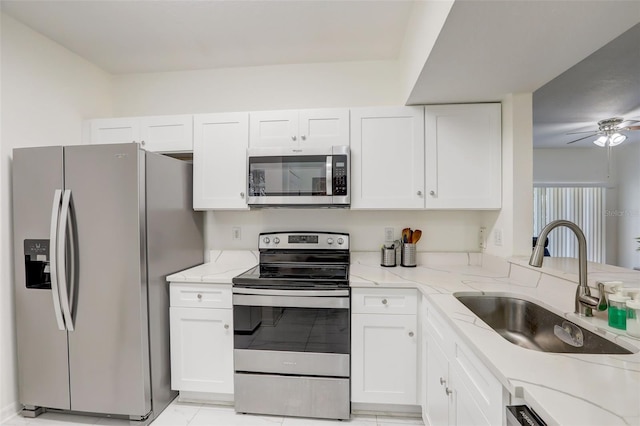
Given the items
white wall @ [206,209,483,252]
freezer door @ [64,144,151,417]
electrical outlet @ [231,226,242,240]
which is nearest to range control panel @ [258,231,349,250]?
white wall @ [206,209,483,252]

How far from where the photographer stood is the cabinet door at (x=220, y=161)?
2178mm

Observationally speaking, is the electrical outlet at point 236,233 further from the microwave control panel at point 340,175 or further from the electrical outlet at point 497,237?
the electrical outlet at point 497,237

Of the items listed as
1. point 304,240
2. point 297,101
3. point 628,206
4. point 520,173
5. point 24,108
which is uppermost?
point 297,101

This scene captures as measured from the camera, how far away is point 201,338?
1927 millimetres

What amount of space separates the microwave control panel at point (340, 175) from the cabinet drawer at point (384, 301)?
2.26ft

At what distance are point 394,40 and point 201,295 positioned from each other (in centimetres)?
228

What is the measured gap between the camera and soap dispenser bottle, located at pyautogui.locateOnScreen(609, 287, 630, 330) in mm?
1004

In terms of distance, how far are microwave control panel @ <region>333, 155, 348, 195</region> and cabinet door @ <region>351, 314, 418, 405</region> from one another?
0.84 m

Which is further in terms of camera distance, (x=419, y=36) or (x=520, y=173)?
(x=520, y=173)

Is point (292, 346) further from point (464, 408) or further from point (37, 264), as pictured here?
point (37, 264)

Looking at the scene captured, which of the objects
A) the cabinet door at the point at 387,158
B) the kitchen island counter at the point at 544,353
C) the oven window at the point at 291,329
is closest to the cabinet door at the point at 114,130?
the oven window at the point at 291,329

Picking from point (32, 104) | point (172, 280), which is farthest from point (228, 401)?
point (32, 104)

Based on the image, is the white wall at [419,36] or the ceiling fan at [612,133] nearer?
the white wall at [419,36]

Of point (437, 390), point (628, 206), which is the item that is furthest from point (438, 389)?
point (628, 206)
